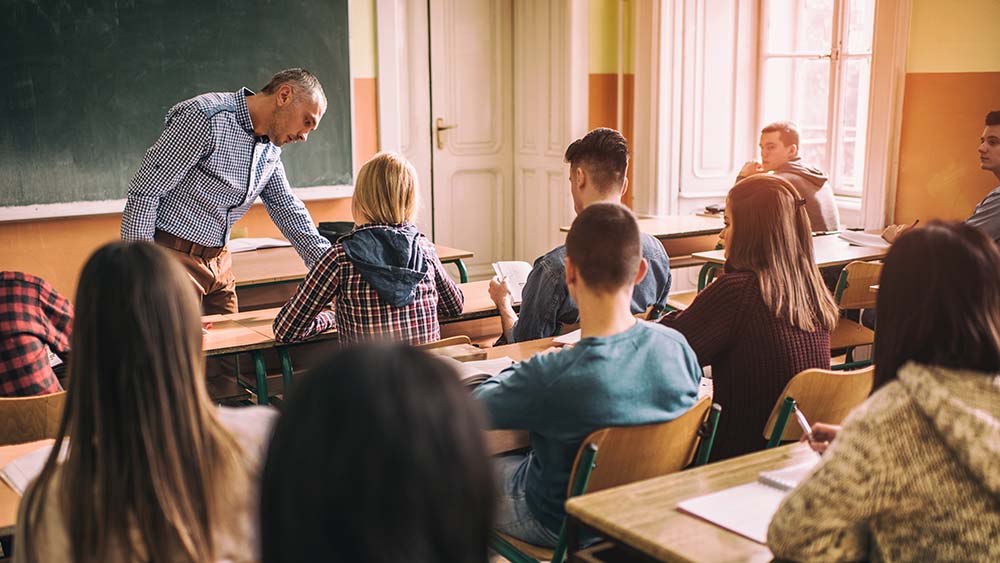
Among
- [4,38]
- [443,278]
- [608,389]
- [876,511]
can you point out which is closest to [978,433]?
[876,511]

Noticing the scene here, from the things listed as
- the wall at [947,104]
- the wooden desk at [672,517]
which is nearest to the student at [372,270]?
the wooden desk at [672,517]

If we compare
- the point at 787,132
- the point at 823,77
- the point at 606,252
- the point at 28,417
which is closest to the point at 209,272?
the point at 28,417

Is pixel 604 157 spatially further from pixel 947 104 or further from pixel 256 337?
pixel 947 104

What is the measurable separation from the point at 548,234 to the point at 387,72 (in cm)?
170

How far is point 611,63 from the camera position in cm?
709

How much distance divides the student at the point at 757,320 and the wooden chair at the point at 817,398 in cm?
18

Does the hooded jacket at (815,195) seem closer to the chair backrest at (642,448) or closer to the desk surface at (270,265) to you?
the desk surface at (270,265)

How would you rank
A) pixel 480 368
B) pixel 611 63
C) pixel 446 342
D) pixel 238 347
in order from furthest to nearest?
pixel 611 63, pixel 238 347, pixel 446 342, pixel 480 368

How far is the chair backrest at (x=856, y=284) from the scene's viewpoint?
4160 mm

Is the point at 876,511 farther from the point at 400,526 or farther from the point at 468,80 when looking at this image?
the point at 468,80

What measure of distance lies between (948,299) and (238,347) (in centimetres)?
233

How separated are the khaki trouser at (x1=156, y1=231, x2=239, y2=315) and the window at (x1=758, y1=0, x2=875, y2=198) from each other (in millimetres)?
3723

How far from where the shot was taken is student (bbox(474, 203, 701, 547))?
2.04m

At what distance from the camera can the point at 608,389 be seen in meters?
2.04
